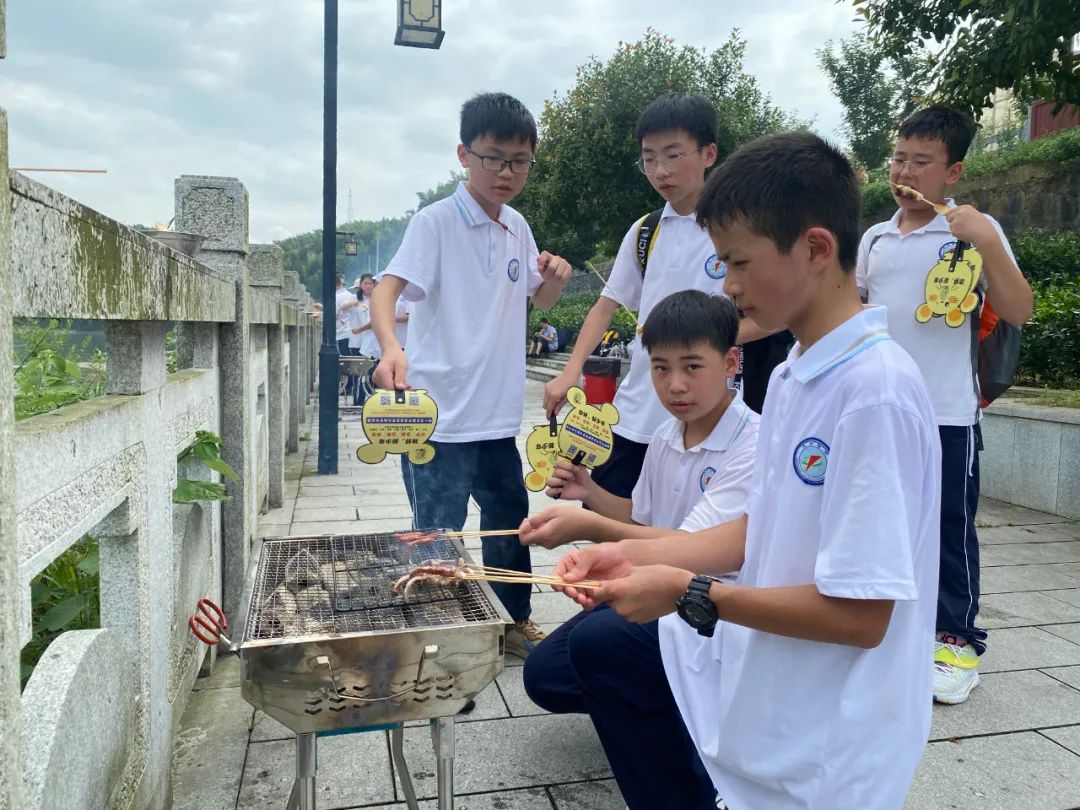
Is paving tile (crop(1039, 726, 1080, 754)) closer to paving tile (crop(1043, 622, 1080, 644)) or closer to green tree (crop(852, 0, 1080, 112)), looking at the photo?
paving tile (crop(1043, 622, 1080, 644))

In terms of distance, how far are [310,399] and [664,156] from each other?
494 inches

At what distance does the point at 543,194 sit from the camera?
2094 cm

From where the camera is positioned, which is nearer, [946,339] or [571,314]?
[946,339]

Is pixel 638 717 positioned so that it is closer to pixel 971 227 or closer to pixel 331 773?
pixel 331 773

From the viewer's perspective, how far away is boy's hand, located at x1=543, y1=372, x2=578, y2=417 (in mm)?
2943

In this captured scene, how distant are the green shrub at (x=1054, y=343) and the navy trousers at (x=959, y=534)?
429 centimetres

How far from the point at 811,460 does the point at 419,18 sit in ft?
21.3

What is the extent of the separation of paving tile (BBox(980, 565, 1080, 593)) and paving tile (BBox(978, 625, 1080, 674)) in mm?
656

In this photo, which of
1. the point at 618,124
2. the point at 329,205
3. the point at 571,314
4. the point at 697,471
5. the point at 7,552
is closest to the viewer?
the point at 7,552

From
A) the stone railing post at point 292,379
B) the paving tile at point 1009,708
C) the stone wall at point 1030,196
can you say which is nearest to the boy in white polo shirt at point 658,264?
the paving tile at point 1009,708

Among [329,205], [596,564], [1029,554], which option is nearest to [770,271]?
[596,564]

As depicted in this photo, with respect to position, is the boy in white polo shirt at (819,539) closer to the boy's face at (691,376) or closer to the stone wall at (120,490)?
the boy's face at (691,376)

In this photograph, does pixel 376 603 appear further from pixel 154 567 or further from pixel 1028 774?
pixel 1028 774

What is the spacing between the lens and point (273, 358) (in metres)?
6.70
